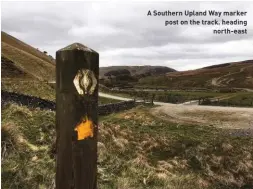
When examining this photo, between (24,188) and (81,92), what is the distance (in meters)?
3.04

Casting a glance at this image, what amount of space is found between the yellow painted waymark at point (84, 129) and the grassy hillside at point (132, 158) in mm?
524

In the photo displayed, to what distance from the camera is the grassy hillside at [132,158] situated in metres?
5.61

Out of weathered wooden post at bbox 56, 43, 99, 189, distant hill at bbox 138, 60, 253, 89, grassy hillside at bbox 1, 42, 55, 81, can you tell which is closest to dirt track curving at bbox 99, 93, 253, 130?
weathered wooden post at bbox 56, 43, 99, 189

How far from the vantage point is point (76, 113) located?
2312 mm

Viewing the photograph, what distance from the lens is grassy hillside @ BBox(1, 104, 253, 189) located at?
5613 millimetres

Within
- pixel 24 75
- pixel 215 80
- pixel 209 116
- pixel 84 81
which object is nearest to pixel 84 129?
pixel 84 81

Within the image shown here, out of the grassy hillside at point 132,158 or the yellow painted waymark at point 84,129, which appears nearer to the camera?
the yellow painted waymark at point 84,129

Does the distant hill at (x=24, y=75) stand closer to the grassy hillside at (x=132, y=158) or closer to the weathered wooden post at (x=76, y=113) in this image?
the grassy hillside at (x=132, y=158)

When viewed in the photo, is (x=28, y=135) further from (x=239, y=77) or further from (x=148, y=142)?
(x=239, y=77)

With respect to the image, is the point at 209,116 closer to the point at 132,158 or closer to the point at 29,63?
the point at 132,158

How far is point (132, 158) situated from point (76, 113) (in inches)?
284

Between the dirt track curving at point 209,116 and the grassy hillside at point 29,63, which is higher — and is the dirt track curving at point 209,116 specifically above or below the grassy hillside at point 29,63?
below

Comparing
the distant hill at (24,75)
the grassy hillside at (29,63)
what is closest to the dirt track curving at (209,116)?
the distant hill at (24,75)

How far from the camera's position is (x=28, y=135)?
24.6 feet
